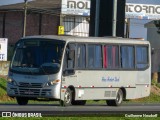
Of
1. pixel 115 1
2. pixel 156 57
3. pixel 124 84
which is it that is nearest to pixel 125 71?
pixel 124 84

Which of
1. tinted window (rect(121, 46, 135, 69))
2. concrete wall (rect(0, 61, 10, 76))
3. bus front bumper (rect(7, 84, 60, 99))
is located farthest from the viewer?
concrete wall (rect(0, 61, 10, 76))

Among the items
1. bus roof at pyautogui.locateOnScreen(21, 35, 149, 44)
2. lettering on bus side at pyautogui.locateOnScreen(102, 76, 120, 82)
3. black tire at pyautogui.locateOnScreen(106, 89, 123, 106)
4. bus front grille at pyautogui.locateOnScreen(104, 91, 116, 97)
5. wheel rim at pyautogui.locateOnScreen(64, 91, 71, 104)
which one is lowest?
black tire at pyautogui.locateOnScreen(106, 89, 123, 106)

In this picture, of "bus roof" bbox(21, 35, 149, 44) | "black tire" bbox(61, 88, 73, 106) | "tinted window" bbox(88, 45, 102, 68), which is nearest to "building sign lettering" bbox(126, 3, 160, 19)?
"bus roof" bbox(21, 35, 149, 44)

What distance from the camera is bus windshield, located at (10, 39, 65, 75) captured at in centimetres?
2972

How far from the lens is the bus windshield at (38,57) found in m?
29.7

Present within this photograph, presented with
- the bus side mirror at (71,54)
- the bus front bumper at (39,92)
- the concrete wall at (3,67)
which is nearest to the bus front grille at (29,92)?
the bus front bumper at (39,92)

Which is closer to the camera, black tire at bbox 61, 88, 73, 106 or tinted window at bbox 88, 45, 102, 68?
black tire at bbox 61, 88, 73, 106

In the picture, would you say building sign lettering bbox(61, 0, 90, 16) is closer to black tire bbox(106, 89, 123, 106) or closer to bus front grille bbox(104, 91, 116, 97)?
black tire bbox(106, 89, 123, 106)

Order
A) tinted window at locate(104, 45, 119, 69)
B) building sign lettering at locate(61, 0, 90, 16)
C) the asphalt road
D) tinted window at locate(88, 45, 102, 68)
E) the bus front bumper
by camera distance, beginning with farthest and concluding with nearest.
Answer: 1. building sign lettering at locate(61, 0, 90, 16)
2. tinted window at locate(104, 45, 119, 69)
3. tinted window at locate(88, 45, 102, 68)
4. the bus front bumper
5. the asphalt road

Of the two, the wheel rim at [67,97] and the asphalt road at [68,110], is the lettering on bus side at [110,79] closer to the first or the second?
the wheel rim at [67,97]

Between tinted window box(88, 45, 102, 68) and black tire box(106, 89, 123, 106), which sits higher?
tinted window box(88, 45, 102, 68)

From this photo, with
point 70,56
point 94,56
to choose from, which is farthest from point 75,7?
point 70,56

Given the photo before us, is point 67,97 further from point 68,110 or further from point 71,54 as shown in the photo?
point 68,110

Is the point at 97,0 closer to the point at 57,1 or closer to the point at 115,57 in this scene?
the point at 115,57
